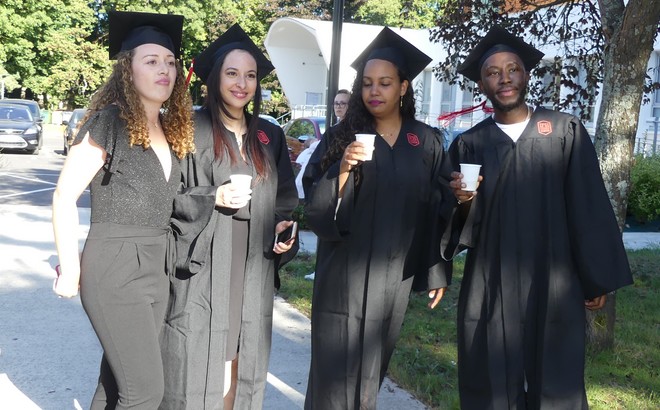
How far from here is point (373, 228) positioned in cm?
379

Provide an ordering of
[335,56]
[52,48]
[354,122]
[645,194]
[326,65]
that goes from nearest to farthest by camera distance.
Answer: [354,122]
[335,56]
[645,194]
[326,65]
[52,48]

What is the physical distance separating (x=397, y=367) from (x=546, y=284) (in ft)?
6.62

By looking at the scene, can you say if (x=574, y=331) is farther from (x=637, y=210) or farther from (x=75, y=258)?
(x=637, y=210)

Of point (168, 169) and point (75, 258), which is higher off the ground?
point (168, 169)

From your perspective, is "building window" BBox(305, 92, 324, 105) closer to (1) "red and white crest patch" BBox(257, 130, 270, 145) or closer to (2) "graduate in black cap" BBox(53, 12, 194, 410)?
(1) "red and white crest patch" BBox(257, 130, 270, 145)

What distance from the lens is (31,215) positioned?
12.0m

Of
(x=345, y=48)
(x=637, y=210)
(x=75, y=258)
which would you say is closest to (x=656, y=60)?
(x=637, y=210)

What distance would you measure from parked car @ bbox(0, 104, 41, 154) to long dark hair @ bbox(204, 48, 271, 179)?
71.3 ft

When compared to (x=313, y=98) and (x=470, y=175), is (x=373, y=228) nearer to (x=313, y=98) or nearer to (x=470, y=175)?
(x=470, y=175)

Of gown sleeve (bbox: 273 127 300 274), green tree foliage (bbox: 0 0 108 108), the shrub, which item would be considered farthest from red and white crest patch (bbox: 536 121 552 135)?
green tree foliage (bbox: 0 0 108 108)

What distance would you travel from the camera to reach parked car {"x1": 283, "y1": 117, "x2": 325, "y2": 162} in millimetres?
14508

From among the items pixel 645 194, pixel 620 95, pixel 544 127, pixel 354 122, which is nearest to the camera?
pixel 544 127

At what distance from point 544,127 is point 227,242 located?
164 cm

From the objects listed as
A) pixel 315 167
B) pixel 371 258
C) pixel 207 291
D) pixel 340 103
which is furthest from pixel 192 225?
pixel 340 103
